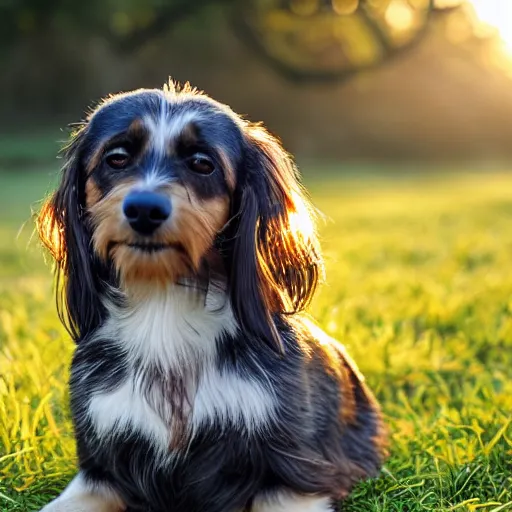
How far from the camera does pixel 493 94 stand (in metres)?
30.3

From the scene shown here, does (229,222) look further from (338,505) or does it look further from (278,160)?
(338,505)

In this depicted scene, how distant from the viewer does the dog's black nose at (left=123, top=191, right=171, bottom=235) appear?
266 cm

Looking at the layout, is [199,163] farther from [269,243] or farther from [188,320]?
[188,320]

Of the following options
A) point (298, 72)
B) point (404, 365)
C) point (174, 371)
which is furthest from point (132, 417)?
point (298, 72)

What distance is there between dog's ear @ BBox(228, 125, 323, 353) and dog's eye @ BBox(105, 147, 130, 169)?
0.42m

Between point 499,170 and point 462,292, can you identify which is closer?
point 462,292

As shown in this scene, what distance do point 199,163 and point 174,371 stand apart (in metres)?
0.73

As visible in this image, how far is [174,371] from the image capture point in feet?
9.81

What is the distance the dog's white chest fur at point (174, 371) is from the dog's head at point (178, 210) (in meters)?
0.10

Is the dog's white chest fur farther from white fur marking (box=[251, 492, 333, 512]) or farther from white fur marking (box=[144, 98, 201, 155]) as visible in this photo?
white fur marking (box=[144, 98, 201, 155])

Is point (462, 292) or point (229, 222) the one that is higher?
point (229, 222)

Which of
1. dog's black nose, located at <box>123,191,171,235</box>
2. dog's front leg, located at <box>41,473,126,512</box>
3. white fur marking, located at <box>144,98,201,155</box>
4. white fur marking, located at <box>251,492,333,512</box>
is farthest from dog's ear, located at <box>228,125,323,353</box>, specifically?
dog's front leg, located at <box>41,473,126,512</box>

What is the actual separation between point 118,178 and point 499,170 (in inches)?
964

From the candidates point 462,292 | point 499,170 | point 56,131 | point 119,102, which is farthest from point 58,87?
point 119,102
